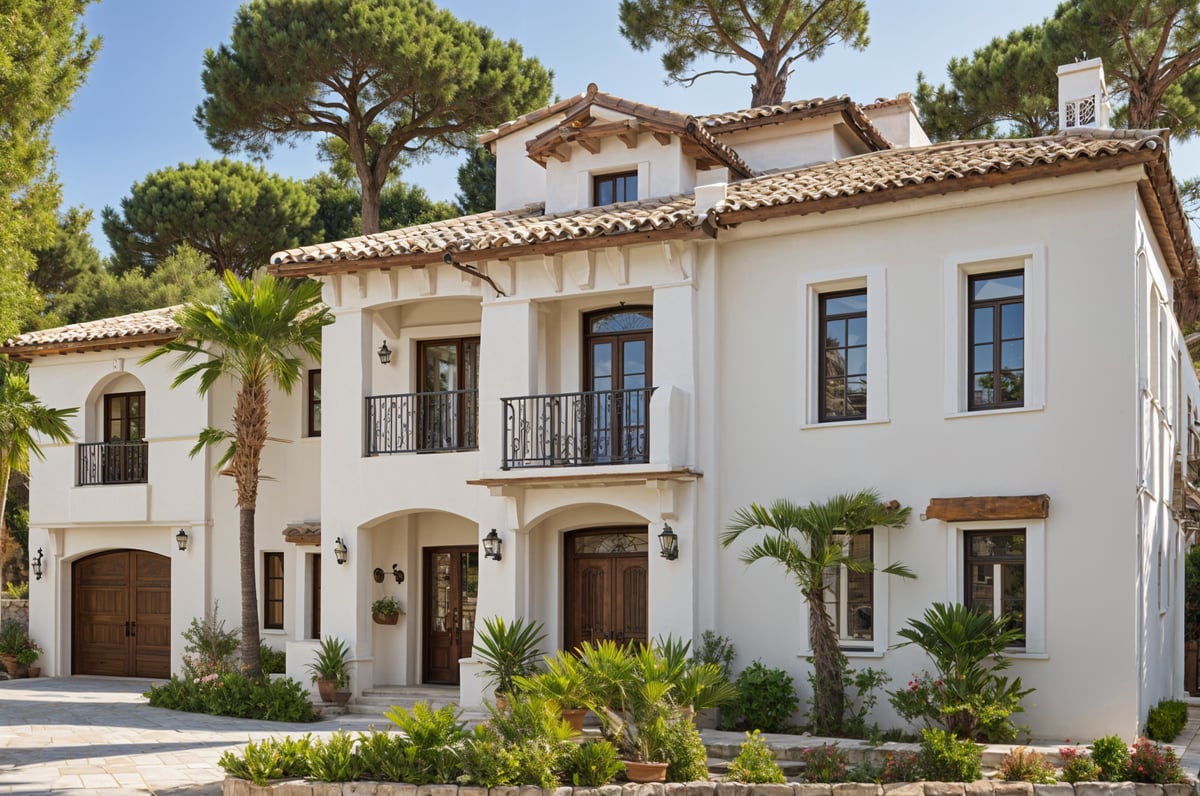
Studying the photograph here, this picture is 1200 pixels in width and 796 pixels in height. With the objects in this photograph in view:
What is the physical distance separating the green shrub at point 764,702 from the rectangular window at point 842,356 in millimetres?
3350

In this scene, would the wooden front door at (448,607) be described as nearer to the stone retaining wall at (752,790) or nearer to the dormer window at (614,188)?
the dormer window at (614,188)

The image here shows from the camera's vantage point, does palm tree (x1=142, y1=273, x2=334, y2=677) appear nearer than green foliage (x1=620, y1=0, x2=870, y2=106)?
Yes

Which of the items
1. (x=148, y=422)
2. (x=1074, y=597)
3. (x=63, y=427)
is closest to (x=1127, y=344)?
(x=1074, y=597)

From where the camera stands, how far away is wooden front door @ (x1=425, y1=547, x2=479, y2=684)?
20.8 metres

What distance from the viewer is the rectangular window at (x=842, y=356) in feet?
55.5

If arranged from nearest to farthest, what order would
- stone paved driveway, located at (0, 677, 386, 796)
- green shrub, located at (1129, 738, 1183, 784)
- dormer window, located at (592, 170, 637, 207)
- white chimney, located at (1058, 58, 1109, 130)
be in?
green shrub, located at (1129, 738, 1183, 784)
stone paved driveway, located at (0, 677, 386, 796)
white chimney, located at (1058, 58, 1109, 130)
dormer window, located at (592, 170, 637, 207)

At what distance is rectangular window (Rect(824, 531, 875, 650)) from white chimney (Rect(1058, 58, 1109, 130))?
668cm

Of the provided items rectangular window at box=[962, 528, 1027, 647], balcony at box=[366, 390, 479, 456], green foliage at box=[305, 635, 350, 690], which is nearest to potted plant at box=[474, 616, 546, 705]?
green foliage at box=[305, 635, 350, 690]

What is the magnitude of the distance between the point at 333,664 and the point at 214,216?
850 inches

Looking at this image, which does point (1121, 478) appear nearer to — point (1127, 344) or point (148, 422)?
point (1127, 344)

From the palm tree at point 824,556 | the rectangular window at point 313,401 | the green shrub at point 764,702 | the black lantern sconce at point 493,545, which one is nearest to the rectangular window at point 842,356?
the palm tree at point 824,556

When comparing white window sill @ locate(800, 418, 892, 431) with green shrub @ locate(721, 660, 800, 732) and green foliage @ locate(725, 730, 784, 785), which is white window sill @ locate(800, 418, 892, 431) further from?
green foliage @ locate(725, 730, 784, 785)

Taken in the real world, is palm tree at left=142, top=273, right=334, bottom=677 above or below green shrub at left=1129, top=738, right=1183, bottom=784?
above

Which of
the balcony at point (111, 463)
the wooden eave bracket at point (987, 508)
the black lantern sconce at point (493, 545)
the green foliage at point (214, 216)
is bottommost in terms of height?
the black lantern sconce at point (493, 545)
